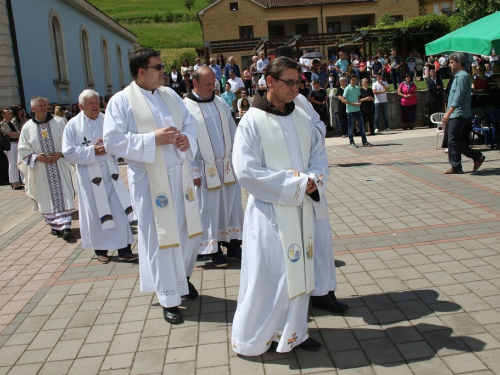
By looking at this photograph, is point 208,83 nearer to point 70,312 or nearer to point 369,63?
point 70,312

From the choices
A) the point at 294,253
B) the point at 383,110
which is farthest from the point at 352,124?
the point at 294,253

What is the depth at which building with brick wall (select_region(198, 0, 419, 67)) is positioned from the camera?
55.3 m

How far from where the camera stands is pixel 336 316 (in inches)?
173

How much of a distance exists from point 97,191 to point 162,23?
87.7m

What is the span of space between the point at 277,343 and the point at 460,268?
225 centimetres

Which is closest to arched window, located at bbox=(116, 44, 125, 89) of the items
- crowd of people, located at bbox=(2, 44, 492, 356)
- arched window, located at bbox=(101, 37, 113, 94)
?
arched window, located at bbox=(101, 37, 113, 94)

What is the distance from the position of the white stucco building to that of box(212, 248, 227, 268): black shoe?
13.9 metres

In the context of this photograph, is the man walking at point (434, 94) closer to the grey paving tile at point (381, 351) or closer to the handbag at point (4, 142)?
the handbag at point (4, 142)

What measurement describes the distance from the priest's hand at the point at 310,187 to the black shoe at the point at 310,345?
1.07 metres

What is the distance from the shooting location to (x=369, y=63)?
2280cm

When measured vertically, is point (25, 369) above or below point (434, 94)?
below

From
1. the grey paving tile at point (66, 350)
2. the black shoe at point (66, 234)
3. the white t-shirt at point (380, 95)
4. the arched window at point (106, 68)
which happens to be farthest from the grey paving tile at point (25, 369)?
the arched window at point (106, 68)

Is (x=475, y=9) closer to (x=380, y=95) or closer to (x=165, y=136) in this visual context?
(x=380, y=95)

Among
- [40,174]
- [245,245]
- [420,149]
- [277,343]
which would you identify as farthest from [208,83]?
[420,149]
